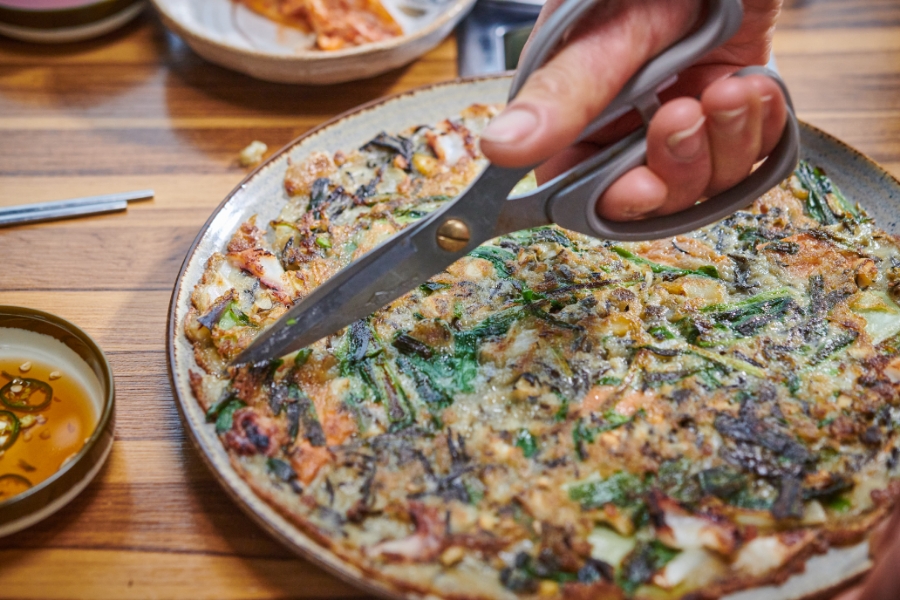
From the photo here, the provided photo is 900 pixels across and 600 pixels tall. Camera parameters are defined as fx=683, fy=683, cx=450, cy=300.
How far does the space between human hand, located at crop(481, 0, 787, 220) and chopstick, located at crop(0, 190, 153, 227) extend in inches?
85.2

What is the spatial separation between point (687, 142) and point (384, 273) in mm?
956

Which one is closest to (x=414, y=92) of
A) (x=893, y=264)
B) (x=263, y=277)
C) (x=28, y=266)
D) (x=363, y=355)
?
(x=263, y=277)

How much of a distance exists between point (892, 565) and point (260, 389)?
1786 millimetres

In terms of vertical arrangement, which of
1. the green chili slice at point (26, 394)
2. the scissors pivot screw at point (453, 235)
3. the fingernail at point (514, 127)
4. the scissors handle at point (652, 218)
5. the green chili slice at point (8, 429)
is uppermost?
the fingernail at point (514, 127)

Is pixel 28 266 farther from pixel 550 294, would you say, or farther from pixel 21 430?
pixel 550 294

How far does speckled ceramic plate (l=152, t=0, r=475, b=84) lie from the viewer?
11.3 feet

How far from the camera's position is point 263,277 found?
8.35 ft

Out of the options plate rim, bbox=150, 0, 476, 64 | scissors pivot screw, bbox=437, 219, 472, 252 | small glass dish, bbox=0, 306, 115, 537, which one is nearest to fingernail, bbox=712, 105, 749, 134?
scissors pivot screw, bbox=437, 219, 472, 252

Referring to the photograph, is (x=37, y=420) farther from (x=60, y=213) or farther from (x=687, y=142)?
(x=687, y=142)

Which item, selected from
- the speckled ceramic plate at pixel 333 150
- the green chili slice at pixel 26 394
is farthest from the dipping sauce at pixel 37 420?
the speckled ceramic plate at pixel 333 150

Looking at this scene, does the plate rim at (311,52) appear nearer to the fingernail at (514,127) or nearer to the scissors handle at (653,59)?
the scissors handle at (653,59)

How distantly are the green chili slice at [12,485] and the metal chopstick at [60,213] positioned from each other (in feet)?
4.77

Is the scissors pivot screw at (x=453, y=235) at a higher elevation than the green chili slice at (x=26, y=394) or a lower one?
higher

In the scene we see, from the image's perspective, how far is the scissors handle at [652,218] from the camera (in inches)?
77.0
